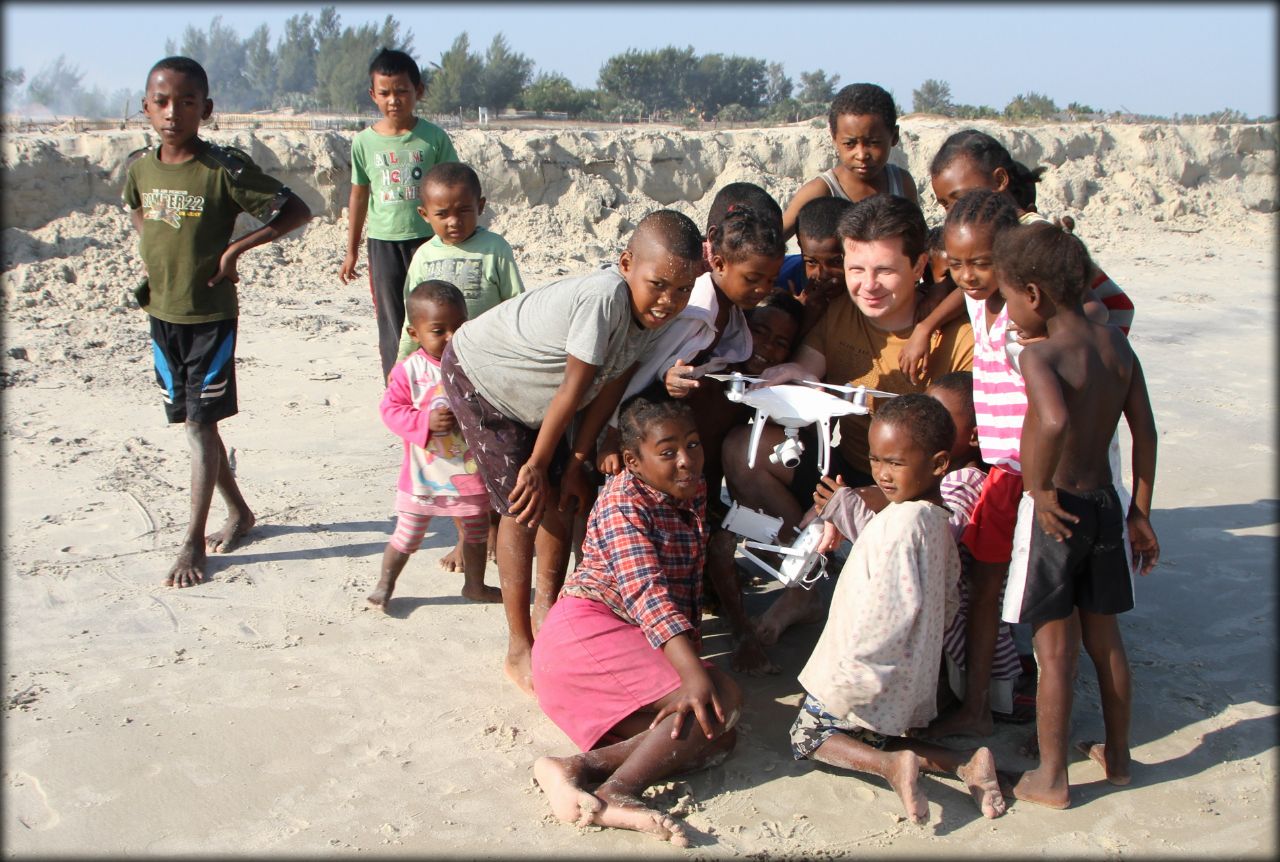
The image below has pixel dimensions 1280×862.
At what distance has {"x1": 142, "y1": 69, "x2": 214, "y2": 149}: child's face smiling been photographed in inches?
175

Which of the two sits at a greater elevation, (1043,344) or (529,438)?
(1043,344)

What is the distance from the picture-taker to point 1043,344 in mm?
2904

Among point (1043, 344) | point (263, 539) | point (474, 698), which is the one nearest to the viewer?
point (1043, 344)

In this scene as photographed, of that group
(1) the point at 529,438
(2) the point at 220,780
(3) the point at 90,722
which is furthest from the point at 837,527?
(3) the point at 90,722

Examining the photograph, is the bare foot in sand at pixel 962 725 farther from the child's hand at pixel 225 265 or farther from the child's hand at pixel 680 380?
the child's hand at pixel 225 265

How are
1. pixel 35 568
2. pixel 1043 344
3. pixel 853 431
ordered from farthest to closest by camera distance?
pixel 35 568, pixel 853 431, pixel 1043 344

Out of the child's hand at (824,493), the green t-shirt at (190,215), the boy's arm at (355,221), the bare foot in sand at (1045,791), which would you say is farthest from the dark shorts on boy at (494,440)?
the boy's arm at (355,221)

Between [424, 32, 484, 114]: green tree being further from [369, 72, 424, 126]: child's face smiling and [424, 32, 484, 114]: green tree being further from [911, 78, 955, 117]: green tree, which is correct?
[369, 72, 424, 126]: child's face smiling

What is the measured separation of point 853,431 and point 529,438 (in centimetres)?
121

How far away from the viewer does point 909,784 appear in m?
2.99

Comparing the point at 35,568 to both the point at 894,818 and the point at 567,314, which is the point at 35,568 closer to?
the point at 567,314

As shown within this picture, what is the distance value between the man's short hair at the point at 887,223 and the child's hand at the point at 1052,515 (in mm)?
1165

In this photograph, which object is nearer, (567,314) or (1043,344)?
(1043,344)

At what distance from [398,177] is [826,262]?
2.40m
